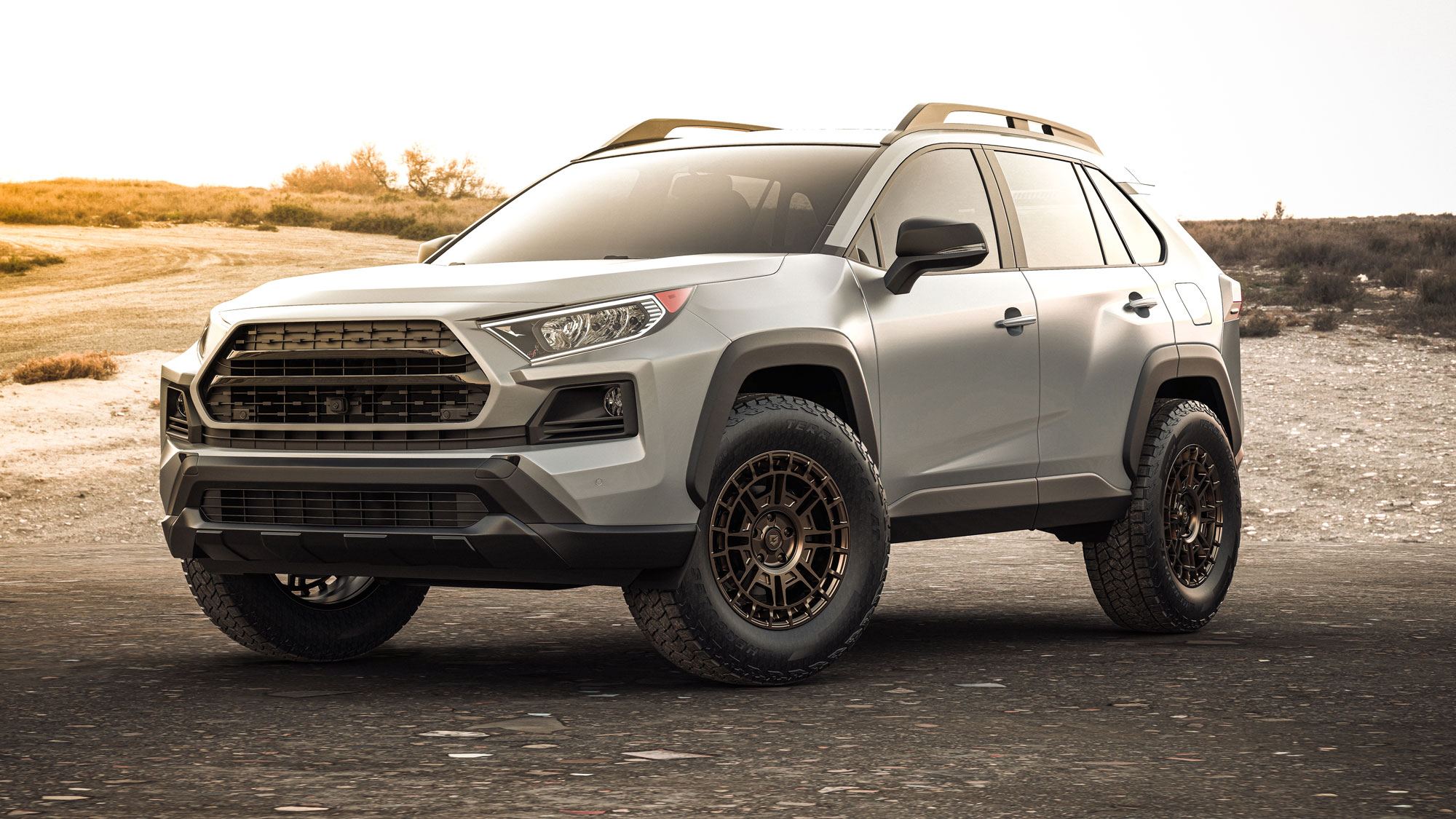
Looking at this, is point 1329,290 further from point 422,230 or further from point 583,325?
point 583,325

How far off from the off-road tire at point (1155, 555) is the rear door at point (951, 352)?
0.79m

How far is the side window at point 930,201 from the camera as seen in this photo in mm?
6590

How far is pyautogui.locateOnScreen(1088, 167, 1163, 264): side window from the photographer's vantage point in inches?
317

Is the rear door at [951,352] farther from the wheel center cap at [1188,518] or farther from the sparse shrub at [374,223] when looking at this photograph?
the sparse shrub at [374,223]

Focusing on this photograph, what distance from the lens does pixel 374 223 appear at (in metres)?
56.5

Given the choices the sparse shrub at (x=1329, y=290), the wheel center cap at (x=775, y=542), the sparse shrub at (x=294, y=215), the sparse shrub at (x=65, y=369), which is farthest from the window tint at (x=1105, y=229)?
the sparse shrub at (x=294, y=215)

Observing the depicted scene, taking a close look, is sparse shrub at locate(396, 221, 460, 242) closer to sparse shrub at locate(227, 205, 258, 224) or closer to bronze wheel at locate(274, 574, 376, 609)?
sparse shrub at locate(227, 205, 258, 224)

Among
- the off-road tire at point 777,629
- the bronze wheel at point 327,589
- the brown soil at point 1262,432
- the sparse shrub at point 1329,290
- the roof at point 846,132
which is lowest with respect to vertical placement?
the brown soil at point 1262,432

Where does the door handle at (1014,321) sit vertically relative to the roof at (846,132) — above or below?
below

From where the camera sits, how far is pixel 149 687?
6.20 meters

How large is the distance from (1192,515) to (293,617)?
4068mm

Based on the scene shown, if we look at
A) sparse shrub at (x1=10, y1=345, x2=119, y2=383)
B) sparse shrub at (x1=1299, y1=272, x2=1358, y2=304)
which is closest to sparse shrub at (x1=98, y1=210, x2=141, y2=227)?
sparse shrub at (x1=10, y1=345, x2=119, y2=383)

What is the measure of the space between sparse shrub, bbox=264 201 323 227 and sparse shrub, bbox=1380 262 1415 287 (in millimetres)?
33752

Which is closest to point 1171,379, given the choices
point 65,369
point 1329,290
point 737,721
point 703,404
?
point 703,404
